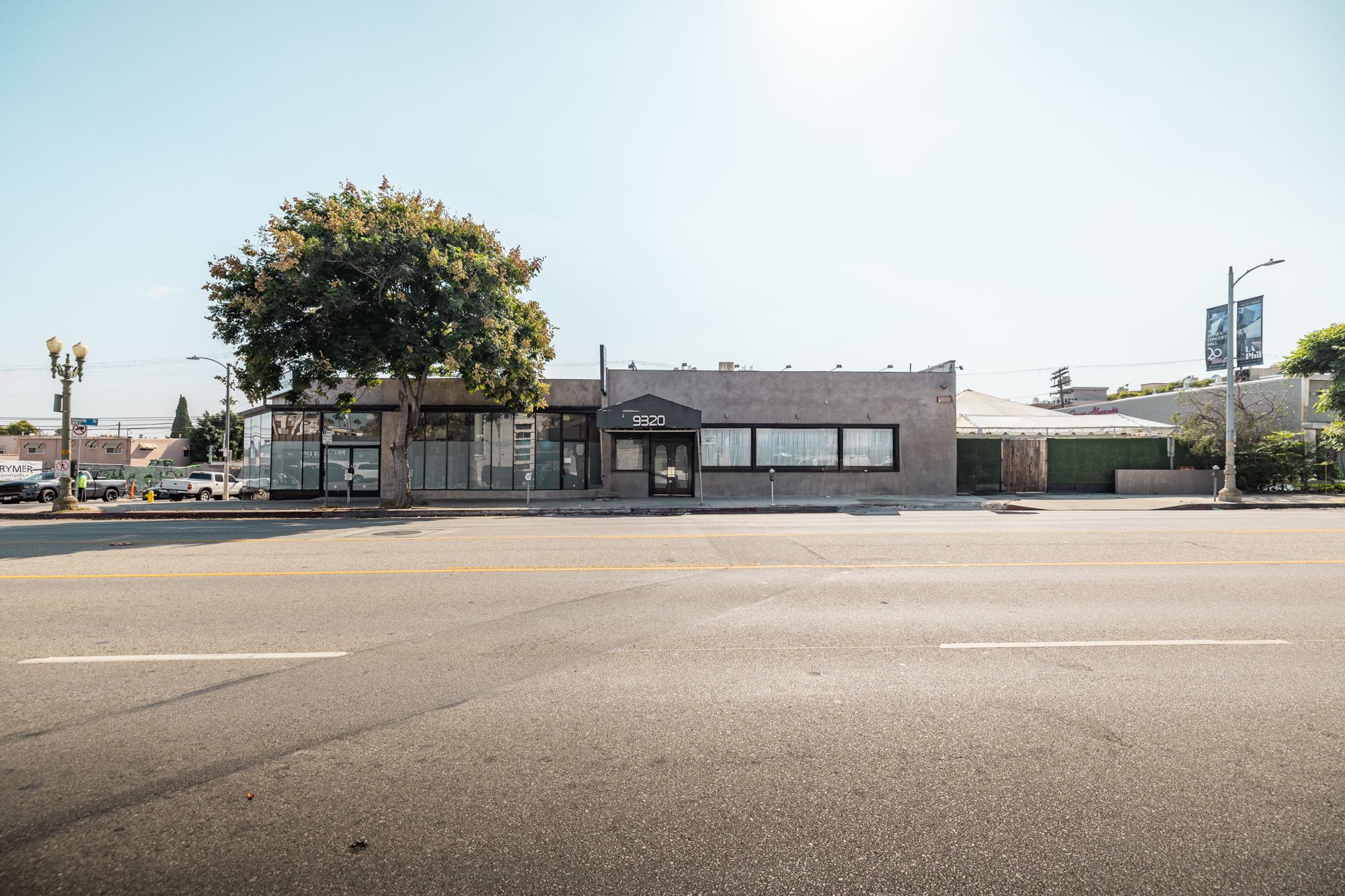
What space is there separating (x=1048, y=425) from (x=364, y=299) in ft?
97.2

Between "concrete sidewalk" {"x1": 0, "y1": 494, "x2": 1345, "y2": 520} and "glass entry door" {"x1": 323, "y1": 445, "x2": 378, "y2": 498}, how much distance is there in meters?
1.87

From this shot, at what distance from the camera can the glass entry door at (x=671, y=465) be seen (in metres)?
26.0

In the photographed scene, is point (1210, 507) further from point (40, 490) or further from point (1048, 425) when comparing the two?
point (40, 490)

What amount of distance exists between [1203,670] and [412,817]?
5.52m

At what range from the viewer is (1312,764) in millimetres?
3512

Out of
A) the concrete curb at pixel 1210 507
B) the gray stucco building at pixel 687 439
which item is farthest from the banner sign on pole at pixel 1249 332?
the gray stucco building at pixel 687 439

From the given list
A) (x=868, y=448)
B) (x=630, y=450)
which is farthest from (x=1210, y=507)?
(x=630, y=450)

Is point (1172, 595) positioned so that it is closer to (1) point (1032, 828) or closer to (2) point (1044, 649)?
(2) point (1044, 649)

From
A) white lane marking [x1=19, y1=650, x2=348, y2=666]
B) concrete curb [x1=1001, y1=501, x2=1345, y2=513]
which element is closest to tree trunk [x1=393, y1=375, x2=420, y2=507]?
white lane marking [x1=19, y1=650, x2=348, y2=666]

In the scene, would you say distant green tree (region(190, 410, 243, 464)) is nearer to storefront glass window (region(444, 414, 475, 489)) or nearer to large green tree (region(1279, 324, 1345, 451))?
storefront glass window (region(444, 414, 475, 489))

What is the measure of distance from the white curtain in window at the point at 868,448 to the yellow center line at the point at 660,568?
55.6 feet

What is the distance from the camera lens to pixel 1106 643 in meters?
5.65

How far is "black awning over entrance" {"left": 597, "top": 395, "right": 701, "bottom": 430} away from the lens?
76.6 ft

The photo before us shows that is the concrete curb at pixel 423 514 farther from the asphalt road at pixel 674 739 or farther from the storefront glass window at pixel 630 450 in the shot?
the asphalt road at pixel 674 739
